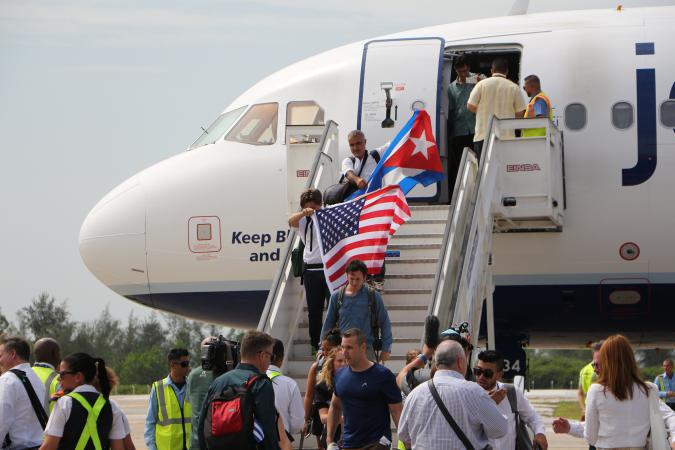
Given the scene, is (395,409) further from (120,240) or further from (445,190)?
(120,240)

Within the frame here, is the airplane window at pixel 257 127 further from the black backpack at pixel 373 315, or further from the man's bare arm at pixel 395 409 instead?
the man's bare arm at pixel 395 409

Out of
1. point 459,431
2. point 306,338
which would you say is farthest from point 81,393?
point 306,338

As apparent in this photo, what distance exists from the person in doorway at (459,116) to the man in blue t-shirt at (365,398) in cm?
705

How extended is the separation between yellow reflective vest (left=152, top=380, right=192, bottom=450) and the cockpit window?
6.95m

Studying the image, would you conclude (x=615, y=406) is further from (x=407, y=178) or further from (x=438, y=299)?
(x=407, y=178)

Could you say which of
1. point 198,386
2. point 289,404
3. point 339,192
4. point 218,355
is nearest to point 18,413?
point 198,386

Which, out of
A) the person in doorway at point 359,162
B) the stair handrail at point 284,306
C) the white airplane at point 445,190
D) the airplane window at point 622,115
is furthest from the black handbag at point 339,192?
the airplane window at point 622,115

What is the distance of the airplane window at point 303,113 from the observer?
643 inches

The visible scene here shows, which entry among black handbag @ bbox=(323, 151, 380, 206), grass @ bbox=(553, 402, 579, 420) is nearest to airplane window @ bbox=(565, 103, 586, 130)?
black handbag @ bbox=(323, 151, 380, 206)

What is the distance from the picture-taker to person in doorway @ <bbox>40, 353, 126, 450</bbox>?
7.88 metres

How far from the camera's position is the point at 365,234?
12867mm

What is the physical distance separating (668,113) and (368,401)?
7.89 m

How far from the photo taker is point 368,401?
889 centimetres

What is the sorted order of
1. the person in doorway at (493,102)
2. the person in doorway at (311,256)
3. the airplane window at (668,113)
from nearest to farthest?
the person in doorway at (311,256), the person in doorway at (493,102), the airplane window at (668,113)
